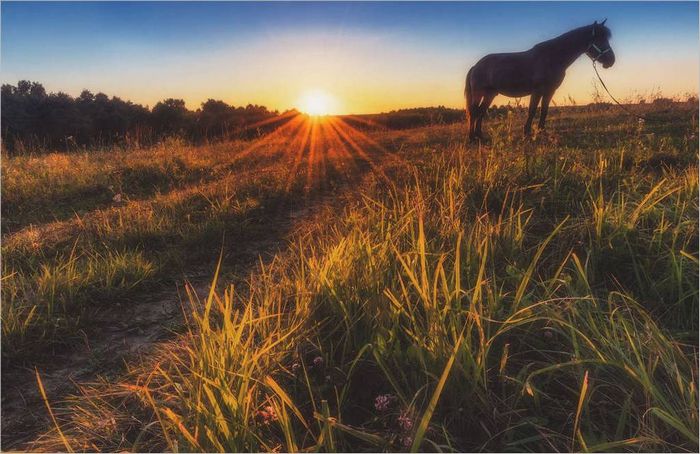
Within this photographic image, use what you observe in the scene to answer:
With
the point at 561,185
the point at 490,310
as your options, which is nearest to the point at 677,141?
the point at 561,185

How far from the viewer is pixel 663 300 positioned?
8.08ft

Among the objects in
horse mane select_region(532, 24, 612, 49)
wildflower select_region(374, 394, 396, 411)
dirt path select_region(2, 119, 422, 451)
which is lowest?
dirt path select_region(2, 119, 422, 451)

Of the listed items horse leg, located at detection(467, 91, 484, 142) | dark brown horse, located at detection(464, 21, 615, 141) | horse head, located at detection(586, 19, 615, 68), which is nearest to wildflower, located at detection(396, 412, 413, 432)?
dark brown horse, located at detection(464, 21, 615, 141)

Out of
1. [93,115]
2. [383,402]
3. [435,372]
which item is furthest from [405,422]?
[93,115]

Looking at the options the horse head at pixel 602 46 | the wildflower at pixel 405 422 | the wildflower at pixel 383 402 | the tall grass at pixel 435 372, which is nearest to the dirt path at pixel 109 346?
the tall grass at pixel 435 372

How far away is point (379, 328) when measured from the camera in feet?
6.77

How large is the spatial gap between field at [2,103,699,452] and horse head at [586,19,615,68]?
141 inches

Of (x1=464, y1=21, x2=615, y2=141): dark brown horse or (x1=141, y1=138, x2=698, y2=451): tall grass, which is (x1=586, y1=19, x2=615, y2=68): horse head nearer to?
(x1=464, y1=21, x2=615, y2=141): dark brown horse

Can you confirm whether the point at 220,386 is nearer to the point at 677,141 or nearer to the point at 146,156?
the point at 677,141

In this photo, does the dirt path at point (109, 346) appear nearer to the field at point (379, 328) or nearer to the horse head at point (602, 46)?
the field at point (379, 328)

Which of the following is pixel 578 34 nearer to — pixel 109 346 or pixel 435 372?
pixel 435 372

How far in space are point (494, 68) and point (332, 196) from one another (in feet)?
16.6

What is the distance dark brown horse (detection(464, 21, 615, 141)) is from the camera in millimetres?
7848

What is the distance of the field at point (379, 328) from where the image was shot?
5.32 feet
